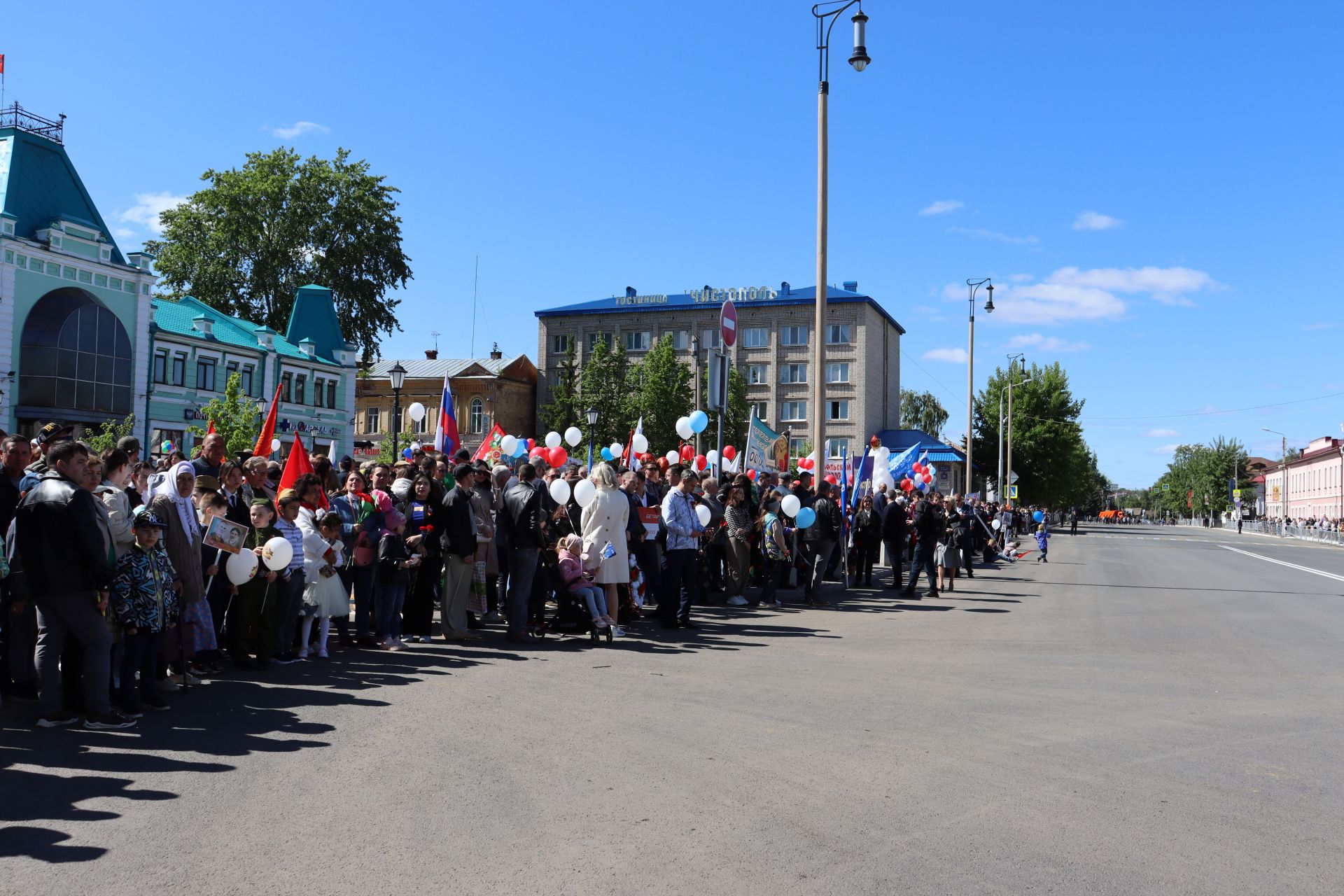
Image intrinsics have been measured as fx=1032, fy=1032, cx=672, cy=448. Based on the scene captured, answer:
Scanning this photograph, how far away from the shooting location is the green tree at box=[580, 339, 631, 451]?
66.9 metres

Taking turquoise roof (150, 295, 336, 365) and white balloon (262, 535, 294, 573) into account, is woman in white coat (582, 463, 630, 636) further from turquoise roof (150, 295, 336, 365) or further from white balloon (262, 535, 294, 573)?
turquoise roof (150, 295, 336, 365)

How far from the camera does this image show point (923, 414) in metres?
92.4

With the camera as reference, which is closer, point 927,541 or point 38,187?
point 927,541

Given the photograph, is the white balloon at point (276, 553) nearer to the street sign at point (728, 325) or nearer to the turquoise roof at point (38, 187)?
the street sign at point (728, 325)

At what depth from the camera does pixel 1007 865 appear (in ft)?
14.9


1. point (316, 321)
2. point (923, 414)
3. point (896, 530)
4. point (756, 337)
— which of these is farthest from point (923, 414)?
point (896, 530)

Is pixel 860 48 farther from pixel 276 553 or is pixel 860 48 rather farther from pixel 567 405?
pixel 567 405

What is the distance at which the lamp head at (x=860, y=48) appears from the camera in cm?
1892

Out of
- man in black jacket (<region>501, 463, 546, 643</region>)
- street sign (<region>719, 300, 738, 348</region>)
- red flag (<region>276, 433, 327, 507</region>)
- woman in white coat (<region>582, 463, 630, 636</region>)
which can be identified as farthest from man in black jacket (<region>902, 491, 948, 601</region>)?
red flag (<region>276, 433, 327, 507</region>)

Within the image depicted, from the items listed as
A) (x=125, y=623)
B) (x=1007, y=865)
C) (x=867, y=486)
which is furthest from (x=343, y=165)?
(x=1007, y=865)

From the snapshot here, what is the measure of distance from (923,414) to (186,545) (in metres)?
88.5

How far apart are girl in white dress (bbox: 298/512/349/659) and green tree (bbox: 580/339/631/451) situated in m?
56.5

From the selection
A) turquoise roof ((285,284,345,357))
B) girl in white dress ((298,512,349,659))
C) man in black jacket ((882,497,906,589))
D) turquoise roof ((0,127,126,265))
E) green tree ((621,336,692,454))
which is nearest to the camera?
girl in white dress ((298,512,349,659))

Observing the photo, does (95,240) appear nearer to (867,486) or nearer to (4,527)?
(867,486)
